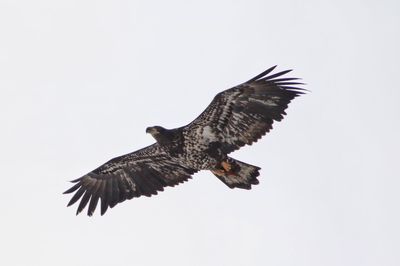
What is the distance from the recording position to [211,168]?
896 inches

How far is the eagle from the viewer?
71.3 ft

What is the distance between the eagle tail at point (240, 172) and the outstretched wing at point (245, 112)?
34 cm

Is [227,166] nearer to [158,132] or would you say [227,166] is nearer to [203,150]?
[203,150]

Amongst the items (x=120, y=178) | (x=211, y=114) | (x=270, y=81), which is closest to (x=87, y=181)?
(x=120, y=178)

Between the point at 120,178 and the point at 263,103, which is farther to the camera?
the point at 120,178

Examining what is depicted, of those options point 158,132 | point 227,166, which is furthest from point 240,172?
point 158,132

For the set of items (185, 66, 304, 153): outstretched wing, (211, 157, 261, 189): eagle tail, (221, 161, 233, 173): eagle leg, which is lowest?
(211, 157, 261, 189): eagle tail

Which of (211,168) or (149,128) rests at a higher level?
(149,128)

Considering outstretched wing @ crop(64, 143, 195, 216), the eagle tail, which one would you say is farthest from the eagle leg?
outstretched wing @ crop(64, 143, 195, 216)

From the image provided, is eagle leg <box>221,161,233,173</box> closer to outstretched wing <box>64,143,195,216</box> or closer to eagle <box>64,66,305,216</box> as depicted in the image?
eagle <box>64,66,305,216</box>

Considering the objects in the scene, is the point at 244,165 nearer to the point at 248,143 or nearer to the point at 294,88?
the point at 248,143

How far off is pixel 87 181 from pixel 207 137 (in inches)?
144

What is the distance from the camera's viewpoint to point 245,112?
2205cm

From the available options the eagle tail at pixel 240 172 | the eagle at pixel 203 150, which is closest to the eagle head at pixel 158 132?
the eagle at pixel 203 150
